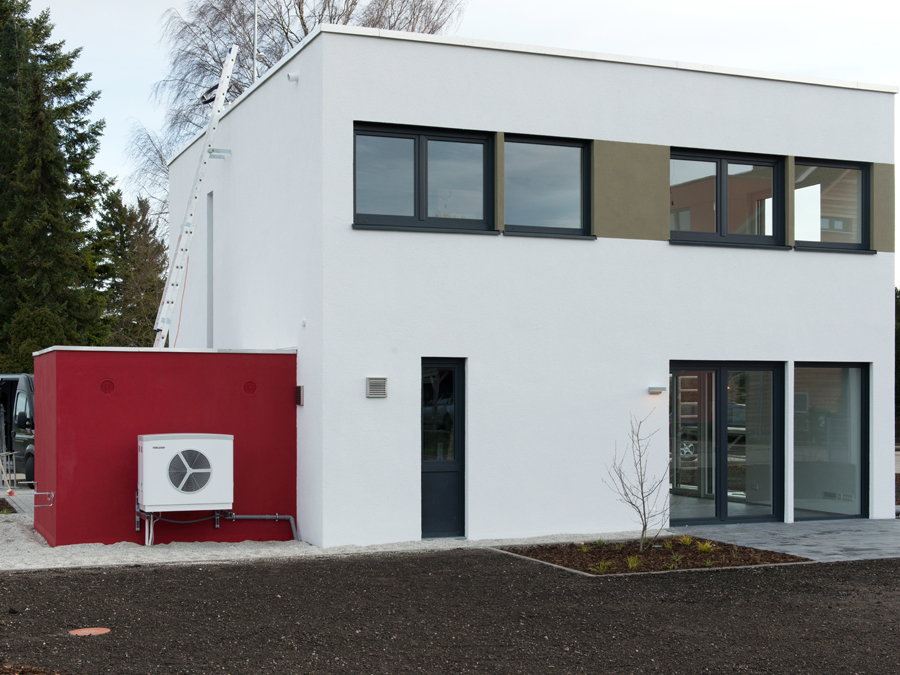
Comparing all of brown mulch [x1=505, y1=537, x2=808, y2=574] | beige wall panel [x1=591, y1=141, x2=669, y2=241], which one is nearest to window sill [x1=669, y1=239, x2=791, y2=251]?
beige wall panel [x1=591, y1=141, x2=669, y2=241]

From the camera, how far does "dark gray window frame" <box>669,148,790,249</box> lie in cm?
1220

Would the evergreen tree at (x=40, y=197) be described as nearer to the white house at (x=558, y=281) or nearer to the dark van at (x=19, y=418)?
the dark van at (x=19, y=418)

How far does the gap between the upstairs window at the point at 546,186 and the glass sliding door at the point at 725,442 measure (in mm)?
2298

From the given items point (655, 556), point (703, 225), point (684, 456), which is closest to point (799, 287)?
point (703, 225)

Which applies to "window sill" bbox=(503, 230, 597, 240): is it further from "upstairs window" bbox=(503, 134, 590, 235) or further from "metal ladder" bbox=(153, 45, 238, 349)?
"metal ladder" bbox=(153, 45, 238, 349)

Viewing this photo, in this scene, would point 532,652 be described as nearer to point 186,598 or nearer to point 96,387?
point 186,598

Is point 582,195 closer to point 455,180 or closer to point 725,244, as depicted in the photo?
point 455,180

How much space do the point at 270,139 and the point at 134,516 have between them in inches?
191

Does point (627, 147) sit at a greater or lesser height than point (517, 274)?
greater

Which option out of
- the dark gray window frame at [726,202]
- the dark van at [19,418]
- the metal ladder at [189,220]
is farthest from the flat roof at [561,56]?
the dark van at [19,418]

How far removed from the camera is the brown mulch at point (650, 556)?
9297 mm

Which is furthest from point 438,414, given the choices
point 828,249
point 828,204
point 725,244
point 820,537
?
point 828,204

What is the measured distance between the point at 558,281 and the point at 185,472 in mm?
4624

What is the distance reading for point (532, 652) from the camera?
626 cm
